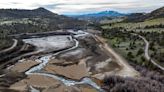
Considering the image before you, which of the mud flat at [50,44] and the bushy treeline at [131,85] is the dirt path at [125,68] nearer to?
the bushy treeline at [131,85]

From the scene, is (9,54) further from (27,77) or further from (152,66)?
(152,66)

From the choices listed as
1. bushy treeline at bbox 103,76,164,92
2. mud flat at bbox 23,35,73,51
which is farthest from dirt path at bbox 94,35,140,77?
mud flat at bbox 23,35,73,51

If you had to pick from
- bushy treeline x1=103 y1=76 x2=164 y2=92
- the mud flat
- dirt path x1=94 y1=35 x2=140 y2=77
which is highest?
bushy treeline x1=103 y1=76 x2=164 y2=92

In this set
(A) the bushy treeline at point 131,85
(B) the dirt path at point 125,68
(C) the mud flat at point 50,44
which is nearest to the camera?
(A) the bushy treeline at point 131,85

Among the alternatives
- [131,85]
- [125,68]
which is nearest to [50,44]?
[125,68]

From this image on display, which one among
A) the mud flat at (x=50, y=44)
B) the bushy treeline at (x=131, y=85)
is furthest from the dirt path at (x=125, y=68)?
the mud flat at (x=50, y=44)

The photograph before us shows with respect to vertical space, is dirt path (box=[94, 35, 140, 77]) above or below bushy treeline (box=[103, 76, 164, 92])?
below

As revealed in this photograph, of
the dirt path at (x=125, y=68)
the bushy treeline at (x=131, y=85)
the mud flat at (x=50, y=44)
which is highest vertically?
the bushy treeline at (x=131, y=85)

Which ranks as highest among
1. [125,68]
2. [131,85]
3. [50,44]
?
[131,85]

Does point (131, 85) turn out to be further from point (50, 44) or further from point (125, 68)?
point (50, 44)

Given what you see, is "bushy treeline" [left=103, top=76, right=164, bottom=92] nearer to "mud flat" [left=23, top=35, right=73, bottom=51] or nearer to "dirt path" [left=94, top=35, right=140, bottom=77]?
"dirt path" [left=94, top=35, right=140, bottom=77]

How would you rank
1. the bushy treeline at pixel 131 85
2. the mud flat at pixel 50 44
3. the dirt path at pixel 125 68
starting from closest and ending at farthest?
the bushy treeline at pixel 131 85 → the dirt path at pixel 125 68 → the mud flat at pixel 50 44
